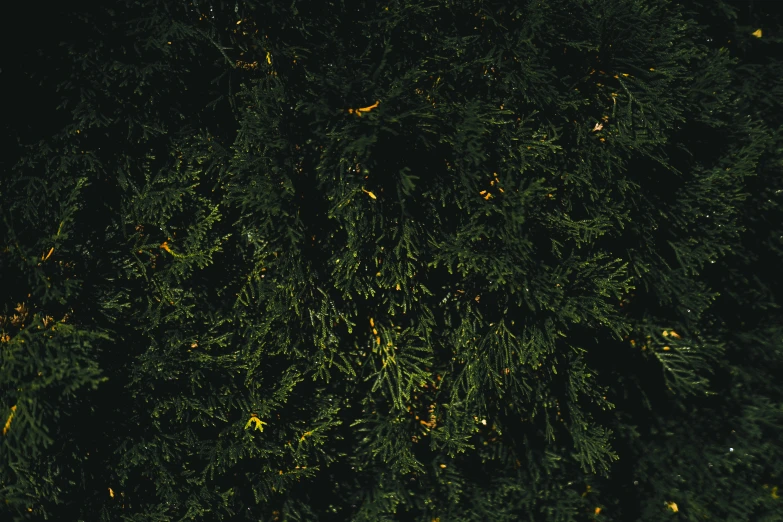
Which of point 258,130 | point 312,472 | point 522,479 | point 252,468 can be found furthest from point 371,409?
point 258,130

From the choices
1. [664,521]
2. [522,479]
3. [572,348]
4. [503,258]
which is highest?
[503,258]

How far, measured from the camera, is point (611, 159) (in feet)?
10.4

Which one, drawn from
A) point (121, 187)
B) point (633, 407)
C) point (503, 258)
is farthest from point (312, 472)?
point (633, 407)

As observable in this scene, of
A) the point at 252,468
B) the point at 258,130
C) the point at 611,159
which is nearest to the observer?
the point at 258,130

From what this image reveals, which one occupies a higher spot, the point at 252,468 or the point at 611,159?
the point at 611,159

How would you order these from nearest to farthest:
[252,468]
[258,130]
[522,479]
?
[258,130] < [252,468] < [522,479]

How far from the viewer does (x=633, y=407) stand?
4004mm

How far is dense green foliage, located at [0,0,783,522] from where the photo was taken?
2842 millimetres

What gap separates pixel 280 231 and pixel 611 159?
166 centimetres

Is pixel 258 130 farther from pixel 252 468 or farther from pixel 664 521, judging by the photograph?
pixel 664 521

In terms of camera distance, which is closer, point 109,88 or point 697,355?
point 109,88

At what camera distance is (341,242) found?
3.19 meters

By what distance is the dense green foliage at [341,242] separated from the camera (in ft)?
9.32

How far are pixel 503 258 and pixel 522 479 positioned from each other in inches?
57.3
